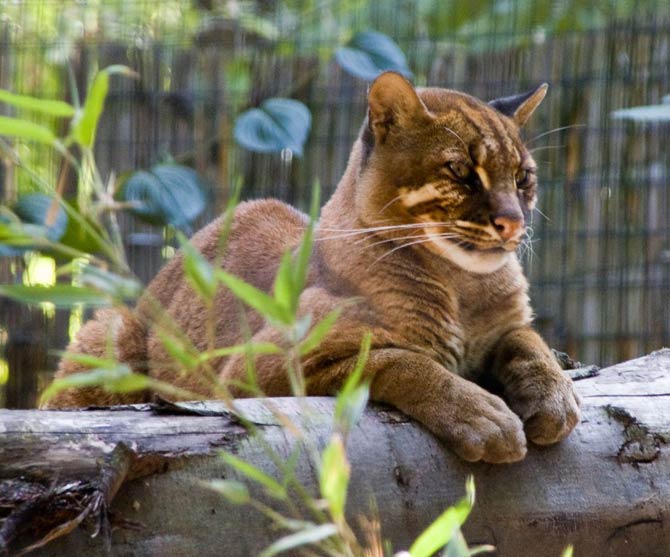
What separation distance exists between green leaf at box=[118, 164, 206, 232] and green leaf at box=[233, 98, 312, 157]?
13.8 inches

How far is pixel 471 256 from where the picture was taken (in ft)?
10.1

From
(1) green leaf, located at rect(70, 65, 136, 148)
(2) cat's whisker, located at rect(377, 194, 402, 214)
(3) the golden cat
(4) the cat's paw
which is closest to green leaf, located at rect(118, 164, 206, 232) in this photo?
(3) the golden cat

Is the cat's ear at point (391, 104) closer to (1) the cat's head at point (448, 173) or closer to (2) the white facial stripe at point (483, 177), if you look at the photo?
(1) the cat's head at point (448, 173)

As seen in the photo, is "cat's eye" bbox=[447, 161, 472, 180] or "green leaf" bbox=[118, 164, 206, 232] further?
"green leaf" bbox=[118, 164, 206, 232]

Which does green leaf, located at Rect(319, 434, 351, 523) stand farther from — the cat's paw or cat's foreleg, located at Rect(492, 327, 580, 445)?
cat's foreleg, located at Rect(492, 327, 580, 445)

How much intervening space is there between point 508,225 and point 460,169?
0.78ft

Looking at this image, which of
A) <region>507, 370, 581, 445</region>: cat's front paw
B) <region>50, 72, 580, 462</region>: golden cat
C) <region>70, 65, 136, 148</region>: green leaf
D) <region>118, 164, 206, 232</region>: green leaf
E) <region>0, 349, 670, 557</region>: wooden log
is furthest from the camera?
<region>118, 164, 206, 232</region>: green leaf

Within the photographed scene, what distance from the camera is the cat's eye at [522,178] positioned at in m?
3.18

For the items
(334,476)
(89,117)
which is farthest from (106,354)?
(334,476)

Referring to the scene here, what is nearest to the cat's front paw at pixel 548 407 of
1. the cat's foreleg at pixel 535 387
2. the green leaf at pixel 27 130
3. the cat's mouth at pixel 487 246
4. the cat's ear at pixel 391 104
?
the cat's foreleg at pixel 535 387

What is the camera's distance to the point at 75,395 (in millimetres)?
3738

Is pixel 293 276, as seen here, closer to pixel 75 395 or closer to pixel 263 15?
pixel 75 395

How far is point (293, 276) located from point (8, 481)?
100 cm

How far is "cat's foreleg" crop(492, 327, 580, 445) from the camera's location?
8.51 ft
